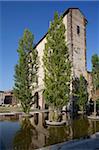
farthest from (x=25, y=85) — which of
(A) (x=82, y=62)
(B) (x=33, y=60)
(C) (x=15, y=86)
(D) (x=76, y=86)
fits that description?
(A) (x=82, y=62)

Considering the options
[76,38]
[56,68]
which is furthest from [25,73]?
[76,38]

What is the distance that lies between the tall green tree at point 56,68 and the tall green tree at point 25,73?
5.86 meters

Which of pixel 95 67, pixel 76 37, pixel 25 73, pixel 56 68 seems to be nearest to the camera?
pixel 56 68

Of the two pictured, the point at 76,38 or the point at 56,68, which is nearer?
the point at 56,68

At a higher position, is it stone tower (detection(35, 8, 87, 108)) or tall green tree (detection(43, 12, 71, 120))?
stone tower (detection(35, 8, 87, 108))

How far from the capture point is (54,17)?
20500 millimetres

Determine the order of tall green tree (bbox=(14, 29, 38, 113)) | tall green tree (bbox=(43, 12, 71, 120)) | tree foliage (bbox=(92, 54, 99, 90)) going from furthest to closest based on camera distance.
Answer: tree foliage (bbox=(92, 54, 99, 90)), tall green tree (bbox=(14, 29, 38, 113)), tall green tree (bbox=(43, 12, 71, 120))

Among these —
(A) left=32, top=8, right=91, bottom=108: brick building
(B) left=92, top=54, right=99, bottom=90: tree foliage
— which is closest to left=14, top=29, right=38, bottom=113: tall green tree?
(A) left=32, top=8, right=91, bottom=108: brick building

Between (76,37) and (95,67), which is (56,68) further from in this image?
(76,37)

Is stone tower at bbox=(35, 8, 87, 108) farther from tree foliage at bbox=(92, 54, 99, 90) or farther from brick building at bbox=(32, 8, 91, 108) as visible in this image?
tree foliage at bbox=(92, 54, 99, 90)

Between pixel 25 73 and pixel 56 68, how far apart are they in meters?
7.01

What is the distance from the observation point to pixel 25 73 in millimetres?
25828

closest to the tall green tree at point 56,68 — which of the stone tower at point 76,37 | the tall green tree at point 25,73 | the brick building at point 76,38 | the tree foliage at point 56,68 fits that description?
the tree foliage at point 56,68

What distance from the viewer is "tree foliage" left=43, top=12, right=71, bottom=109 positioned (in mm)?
19359
